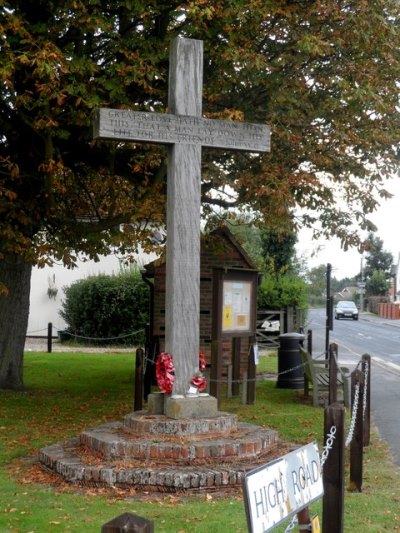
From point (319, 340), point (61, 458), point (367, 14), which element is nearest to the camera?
point (61, 458)

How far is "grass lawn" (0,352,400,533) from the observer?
6.46 metres

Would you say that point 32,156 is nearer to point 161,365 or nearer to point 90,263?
point 161,365

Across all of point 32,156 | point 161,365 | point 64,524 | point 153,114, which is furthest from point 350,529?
point 32,156

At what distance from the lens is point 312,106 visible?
41.8 feet

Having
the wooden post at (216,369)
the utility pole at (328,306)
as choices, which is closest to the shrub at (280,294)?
the utility pole at (328,306)

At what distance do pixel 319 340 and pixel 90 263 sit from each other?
10.3 metres

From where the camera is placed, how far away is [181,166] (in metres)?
8.95

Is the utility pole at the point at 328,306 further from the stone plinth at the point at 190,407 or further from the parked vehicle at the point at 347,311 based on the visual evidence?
the parked vehicle at the point at 347,311

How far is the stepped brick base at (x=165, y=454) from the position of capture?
24.8 ft

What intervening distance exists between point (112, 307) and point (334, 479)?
25.1 m

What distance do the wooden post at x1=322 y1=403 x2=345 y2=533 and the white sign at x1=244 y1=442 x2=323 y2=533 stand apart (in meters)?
1.34

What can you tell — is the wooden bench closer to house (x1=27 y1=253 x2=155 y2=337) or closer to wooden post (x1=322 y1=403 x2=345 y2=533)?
wooden post (x1=322 y1=403 x2=345 y2=533)

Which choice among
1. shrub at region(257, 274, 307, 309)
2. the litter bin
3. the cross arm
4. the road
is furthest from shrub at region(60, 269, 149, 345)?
the cross arm

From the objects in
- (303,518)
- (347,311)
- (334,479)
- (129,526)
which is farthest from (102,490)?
(347,311)
